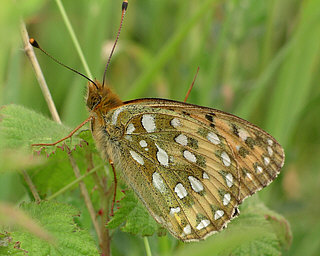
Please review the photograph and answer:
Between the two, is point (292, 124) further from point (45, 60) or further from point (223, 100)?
point (45, 60)

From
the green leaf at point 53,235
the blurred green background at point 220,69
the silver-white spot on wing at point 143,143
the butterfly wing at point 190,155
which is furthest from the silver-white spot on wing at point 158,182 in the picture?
the blurred green background at point 220,69

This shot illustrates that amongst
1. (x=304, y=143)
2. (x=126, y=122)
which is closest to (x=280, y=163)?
(x=126, y=122)

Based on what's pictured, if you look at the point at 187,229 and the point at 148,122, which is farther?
the point at 148,122

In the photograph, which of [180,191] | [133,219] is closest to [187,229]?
[180,191]

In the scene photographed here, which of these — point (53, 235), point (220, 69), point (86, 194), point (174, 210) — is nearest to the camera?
point (53, 235)

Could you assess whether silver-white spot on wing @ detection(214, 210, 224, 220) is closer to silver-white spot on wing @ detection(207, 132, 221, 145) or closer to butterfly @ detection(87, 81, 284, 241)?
butterfly @ detection(87, 81, 284, 241)

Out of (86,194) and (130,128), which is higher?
(130,128)

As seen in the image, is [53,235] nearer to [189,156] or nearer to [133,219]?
[133,219]
